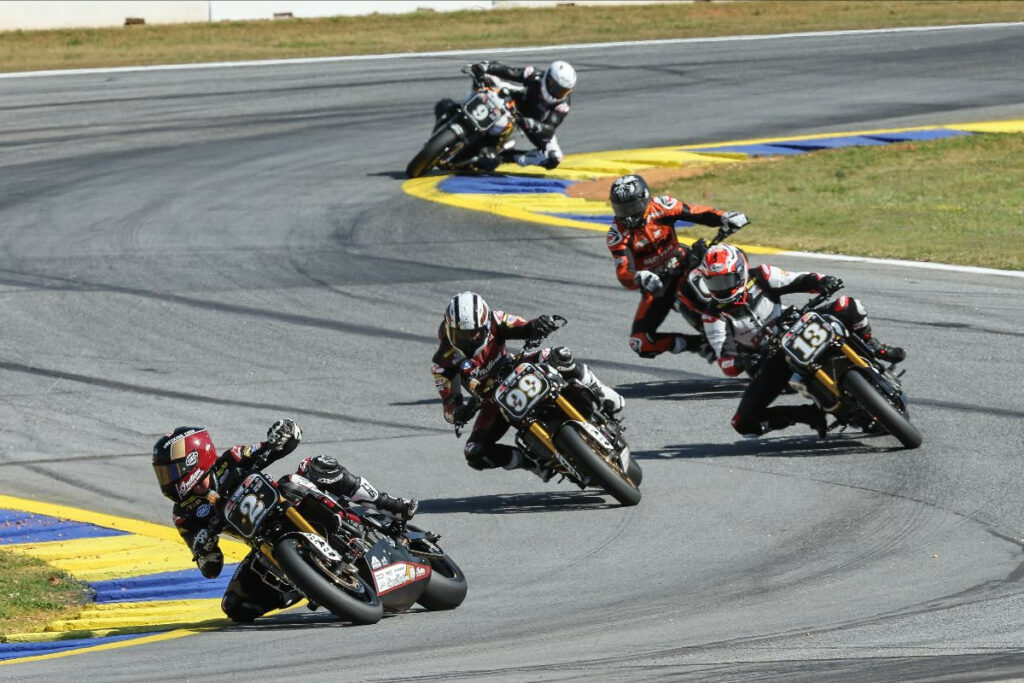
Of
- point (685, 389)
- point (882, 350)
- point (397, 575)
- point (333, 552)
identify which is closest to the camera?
point (333, 552)

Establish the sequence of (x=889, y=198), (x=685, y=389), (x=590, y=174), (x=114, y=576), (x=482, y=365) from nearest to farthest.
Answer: (x=114, y=576) < (x=482, y=365) < (x=685, y=389) < (x=889, y=198) < (x=590, y=174)

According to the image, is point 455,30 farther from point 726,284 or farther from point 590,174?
point 726,284

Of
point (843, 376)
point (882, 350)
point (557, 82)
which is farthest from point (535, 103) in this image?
point (843, 376)

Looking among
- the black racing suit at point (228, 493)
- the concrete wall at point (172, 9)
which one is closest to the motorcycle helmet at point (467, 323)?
the black racing suit at point (228, 493)

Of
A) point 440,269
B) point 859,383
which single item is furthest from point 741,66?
point 859,383

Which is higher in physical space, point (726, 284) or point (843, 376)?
point (726, 284)

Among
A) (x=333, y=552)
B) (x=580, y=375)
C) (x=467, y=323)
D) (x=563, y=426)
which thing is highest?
(x=467, y=323)

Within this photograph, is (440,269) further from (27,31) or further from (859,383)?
(27,31)

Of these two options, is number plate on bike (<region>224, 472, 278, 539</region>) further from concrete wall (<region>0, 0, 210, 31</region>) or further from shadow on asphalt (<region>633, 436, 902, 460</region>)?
concrete wall (<region>0, 0, 210, 31</region>)

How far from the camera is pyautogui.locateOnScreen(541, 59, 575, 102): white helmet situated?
2355 centimetres

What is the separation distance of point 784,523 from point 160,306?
958 cm

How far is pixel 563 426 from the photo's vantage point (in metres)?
11.1

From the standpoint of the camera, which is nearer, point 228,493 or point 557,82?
point 228,493

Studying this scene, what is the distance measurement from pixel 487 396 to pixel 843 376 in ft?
8.53
